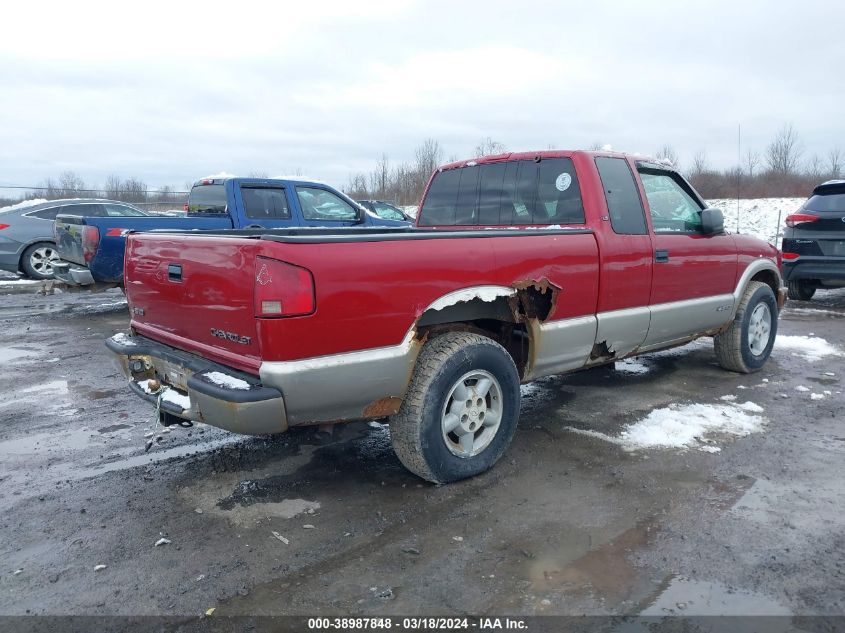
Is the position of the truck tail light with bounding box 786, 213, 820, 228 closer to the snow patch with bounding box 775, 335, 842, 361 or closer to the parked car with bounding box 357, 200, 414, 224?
the snow patch with bounding box 775, 335, 842, 361

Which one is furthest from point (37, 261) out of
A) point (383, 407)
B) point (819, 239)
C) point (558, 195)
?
point (819, 239)

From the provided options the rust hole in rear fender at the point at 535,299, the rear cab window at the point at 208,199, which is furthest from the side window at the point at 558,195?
the rear cab window at the point at 208,199

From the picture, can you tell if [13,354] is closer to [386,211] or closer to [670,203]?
[670,203]

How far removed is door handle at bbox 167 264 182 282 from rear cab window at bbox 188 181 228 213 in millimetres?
5389

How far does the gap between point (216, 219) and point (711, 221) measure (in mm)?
6064

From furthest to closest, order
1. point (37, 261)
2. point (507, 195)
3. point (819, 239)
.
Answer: point (37, 261)
point (819, 239)
point (507, 195)

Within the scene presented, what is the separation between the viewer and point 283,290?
2795mm

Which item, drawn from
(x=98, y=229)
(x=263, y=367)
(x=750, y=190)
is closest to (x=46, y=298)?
(x=98, y=229)

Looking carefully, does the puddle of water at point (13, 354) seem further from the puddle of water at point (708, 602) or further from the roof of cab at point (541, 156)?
the puddle of water at point (708, 602)

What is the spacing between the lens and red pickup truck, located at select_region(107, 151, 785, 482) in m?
2.87

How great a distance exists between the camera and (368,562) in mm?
2801

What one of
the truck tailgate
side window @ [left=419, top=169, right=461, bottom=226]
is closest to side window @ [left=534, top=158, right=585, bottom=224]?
side window @ [left=419, top=169, right=461, bottom=226]

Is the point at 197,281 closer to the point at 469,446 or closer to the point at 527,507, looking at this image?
the point at 469,446

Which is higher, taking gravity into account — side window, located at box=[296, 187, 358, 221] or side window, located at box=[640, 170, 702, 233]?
side window, located at box=[296, 187, 358, 221]
